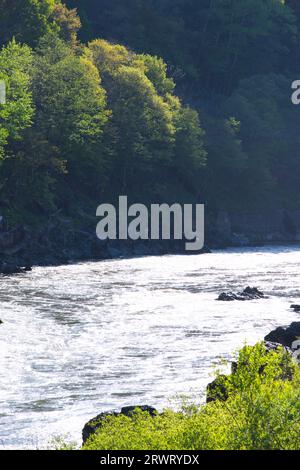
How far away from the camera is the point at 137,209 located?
110 meters

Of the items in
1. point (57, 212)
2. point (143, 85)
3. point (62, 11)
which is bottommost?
point (57, 212)

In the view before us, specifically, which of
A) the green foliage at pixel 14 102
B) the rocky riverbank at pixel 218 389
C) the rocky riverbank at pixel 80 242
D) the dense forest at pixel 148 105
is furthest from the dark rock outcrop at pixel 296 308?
the dense forest at pixel 148 105

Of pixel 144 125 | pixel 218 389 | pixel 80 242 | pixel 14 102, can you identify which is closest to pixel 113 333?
pixel 218 389

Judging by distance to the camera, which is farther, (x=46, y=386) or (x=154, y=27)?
(x=154, y=27)

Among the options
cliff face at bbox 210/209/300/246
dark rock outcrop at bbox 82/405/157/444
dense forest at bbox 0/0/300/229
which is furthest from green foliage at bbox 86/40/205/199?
dark rock outcrop at bbox 82/405/157/444

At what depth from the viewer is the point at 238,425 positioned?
86.5ft

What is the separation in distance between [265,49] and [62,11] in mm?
47616

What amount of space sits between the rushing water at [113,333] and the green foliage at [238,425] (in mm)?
6156

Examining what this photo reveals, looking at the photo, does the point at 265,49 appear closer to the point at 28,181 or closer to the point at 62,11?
the point at 62,11

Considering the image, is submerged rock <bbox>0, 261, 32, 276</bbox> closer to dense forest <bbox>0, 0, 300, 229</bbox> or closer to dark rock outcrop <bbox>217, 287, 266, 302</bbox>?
dense forest <bbox>0, 0, 300, 229</bbox>

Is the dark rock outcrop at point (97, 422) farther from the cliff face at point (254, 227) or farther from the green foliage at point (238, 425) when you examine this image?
the cliff face at point (254, 227)

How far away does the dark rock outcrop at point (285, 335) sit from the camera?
47406 mm

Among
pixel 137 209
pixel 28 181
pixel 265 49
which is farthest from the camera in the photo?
pixel 265 49

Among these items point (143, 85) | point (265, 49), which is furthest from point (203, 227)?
point (265, 49)
